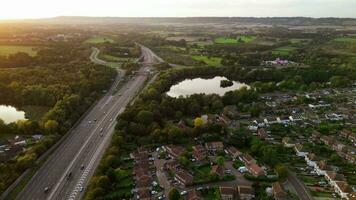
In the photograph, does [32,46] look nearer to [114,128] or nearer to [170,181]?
[114,128]

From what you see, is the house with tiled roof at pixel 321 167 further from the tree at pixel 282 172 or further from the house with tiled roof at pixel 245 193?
the house with tiled roof at pixel 245 193

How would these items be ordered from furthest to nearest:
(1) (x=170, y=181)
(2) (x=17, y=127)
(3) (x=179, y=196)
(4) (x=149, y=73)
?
(4) (x=149, y=73), (2) (x=17, y=127), (1) (x=170, y=181), (3) (x=179, y=196)

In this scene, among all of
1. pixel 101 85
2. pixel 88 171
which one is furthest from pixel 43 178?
pixel 101 85

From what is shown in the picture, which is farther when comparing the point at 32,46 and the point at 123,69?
the point at 32,46

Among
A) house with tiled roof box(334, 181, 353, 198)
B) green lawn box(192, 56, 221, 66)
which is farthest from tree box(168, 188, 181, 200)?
green lawn box(192, 56, 221, 66)

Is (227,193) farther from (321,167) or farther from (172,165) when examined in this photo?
(321,167)

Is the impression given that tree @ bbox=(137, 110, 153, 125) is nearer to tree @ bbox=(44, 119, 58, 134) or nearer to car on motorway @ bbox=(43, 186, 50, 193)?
tree @ bbox=(44, 119, 58, 134)
